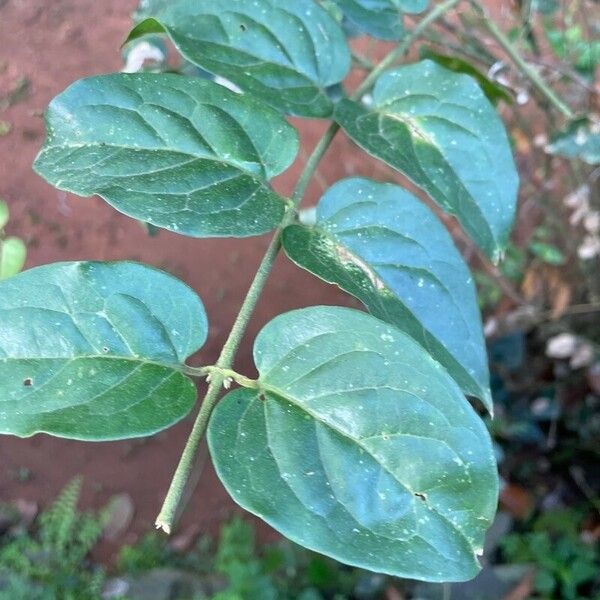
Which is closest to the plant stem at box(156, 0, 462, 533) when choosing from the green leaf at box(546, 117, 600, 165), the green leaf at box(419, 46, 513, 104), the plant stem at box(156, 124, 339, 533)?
the plant stem at box(156, 124, 339, 533)

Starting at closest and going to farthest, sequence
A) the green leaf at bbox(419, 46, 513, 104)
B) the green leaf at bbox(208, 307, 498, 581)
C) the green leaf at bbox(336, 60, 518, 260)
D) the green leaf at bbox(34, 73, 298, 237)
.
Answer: the green leaf at bbox(208, 307, 498, 581), the green leaf at bbox(34, 73, 298, 237), the green leaf at bbox(336, 60, 518, 260), the green leaf at bbox(419, 46, 513, 104)

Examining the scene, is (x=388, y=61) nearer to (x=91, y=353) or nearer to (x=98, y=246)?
(x=91, y=353)

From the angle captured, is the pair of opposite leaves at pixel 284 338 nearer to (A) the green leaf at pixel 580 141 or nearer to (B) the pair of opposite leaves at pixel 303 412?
(B) the pair of opposite leaves at pixel 303 412

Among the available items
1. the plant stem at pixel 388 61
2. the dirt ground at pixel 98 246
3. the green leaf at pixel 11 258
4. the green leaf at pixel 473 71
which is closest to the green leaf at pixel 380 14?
the plant stem at pixel 388 61

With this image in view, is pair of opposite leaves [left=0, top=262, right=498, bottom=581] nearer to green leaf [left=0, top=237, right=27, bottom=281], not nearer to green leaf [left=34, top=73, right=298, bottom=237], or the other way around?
green leaf [left=34, top=73, right=298, bottom=237]

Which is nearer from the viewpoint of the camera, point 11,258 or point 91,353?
point 91,353

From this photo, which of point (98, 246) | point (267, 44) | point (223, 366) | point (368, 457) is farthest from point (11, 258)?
point (98, 246)
